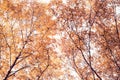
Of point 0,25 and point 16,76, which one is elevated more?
point 0,25

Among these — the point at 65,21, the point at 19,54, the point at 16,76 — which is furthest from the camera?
the point at 16,76

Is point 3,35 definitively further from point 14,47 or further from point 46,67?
point 46,67

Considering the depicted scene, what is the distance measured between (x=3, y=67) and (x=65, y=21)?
15.7 feet

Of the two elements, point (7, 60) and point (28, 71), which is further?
point (28, 71)

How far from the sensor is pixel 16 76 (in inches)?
591

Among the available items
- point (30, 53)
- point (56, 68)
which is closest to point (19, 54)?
point (30, 53)

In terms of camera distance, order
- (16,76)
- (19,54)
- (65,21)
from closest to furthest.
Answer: (65,21), (19,54), (16,76)

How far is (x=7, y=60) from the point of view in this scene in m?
14.5

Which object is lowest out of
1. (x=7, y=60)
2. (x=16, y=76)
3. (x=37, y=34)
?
(x=16, y=76)

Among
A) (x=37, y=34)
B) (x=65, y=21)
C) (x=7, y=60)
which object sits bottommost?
(x=7, y=60)

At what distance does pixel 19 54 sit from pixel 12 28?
6.15 ft

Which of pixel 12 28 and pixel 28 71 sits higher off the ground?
pixel 12 28

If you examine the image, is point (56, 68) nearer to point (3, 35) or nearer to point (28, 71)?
point (28, 71)

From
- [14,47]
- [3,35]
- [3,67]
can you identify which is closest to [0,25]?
[3,35]
